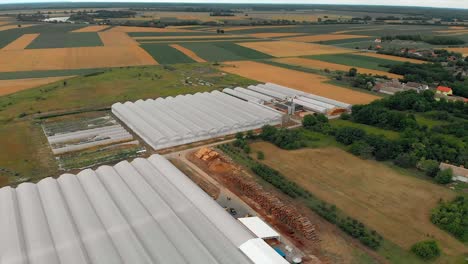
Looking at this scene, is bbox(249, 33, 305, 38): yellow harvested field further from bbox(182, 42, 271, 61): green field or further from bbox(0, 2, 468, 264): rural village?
bbox(0, 2, 468, 264): rural village

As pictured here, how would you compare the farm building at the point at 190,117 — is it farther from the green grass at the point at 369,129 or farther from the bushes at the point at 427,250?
the bushes at the point at 427,250

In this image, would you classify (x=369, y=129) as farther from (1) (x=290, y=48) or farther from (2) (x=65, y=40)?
(2) (x=65, y=40)

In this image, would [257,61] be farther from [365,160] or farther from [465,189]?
[465,189]

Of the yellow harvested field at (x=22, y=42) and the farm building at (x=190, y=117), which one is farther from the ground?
the yellow harvested field at (x=22, y=42)

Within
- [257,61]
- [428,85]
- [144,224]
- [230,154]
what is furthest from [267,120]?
[257,61]

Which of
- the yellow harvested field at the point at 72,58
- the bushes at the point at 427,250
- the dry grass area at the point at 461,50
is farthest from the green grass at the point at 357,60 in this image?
the bushes at the point at 427,250

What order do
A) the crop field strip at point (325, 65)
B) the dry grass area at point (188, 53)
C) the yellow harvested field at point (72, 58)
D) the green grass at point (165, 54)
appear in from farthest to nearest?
the dry grass area at point (188, 53)
the green grass at point (165, 54)
the crop field strip at point (325, 65)
the yellow harvested field at point (72, 58)
